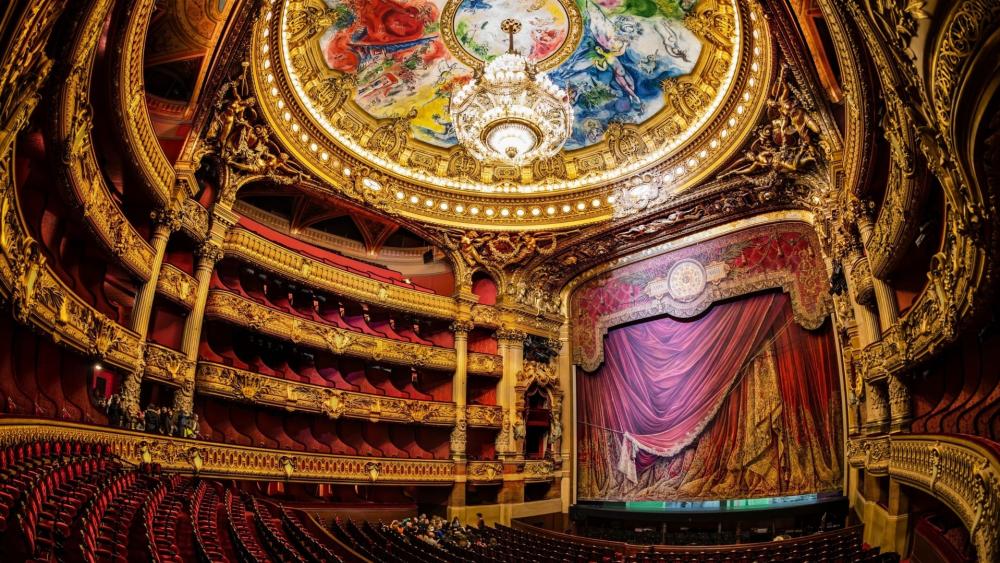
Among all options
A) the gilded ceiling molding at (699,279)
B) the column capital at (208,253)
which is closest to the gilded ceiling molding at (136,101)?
the column capital at (208,253)

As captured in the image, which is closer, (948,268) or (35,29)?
(35,29)

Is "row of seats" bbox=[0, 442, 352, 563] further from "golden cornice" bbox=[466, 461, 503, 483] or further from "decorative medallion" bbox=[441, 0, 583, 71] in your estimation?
"decorative medallion" bbox=[441, 0, 583, 71]

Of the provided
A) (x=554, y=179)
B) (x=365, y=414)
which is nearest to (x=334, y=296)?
(x=365, y=414)

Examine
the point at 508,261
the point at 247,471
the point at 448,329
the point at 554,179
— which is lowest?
the point at 247,471

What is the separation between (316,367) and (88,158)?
7.15 m

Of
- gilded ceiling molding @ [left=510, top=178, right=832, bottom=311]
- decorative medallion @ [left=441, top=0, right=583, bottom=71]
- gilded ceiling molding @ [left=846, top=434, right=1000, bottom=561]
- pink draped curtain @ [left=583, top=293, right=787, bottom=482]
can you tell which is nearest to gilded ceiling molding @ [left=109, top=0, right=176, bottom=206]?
decorative medallion @ [left=441, top=0, right=583, bottom=71]

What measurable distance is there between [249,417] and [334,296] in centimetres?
328

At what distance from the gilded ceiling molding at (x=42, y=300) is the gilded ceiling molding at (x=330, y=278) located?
11.8ft

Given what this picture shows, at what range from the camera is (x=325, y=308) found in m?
14.1

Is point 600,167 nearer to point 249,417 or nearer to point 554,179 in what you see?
point 554,179

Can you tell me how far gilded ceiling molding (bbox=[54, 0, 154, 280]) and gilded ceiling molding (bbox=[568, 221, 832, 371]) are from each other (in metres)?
10.5

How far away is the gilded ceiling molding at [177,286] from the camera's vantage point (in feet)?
32.2

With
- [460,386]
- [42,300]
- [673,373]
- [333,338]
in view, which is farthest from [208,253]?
[673,373]

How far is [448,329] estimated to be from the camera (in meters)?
15.5
